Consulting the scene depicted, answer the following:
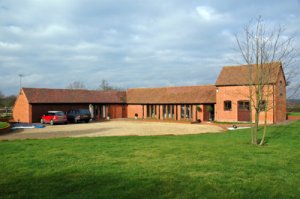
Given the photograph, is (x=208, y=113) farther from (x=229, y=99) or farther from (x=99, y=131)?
(x=99, y=131)

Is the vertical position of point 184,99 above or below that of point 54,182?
above

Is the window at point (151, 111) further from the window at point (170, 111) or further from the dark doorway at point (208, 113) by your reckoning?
the dark doorway at point (208, 113)

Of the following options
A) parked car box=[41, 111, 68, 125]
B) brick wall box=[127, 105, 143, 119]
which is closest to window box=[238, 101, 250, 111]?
brick wall box=[127, 105, 143, 119]

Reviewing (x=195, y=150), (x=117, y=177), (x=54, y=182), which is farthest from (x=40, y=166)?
(x=195, y=150)

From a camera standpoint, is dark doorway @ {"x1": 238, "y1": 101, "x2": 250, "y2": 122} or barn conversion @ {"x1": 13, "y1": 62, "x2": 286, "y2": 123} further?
barn conversion @ {"x1": 13, "y1": 62, "x2": 286, "y2": 123}

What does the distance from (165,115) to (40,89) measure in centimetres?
1561

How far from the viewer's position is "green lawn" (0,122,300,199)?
242 inches

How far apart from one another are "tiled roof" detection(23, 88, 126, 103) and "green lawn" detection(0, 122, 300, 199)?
2573 centimetres

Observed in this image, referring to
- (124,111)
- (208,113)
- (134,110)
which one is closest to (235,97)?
(208,113)

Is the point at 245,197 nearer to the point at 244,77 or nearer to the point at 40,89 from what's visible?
the point at 244,77

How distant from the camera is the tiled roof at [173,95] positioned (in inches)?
1449

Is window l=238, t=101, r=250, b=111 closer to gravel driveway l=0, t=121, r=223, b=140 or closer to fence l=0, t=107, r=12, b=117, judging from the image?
gravel driveway l=0, t=121, r=223, b=140

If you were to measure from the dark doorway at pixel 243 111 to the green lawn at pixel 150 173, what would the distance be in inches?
813

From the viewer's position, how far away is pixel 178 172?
7887 mm
